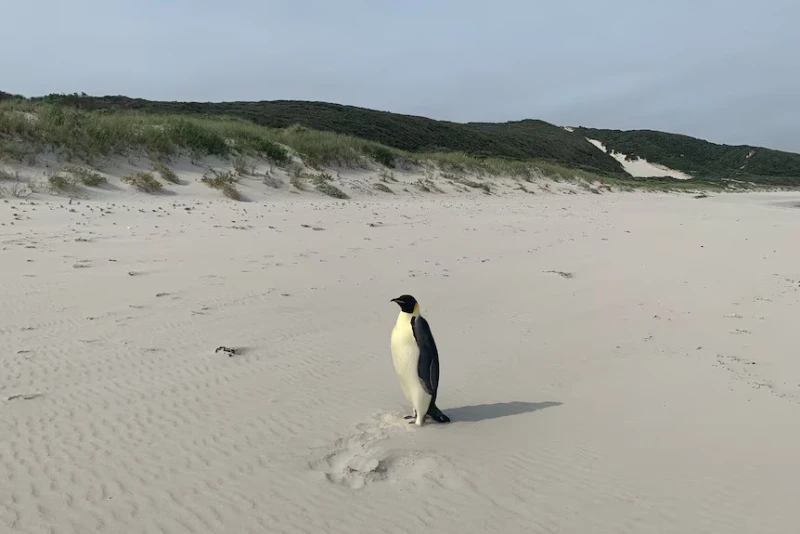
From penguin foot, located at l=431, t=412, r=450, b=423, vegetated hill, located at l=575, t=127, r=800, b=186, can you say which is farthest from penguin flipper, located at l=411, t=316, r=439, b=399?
vegetated hill, located at l=575, t=127, r=800, b=186

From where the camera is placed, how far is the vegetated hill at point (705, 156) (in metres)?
67.2

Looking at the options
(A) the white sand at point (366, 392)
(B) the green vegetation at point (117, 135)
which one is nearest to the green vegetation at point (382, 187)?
(B) the green vegetation at point (117, 135)

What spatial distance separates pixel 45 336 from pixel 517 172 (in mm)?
24779

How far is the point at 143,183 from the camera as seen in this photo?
12.1 m

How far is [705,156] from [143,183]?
84.0 meters

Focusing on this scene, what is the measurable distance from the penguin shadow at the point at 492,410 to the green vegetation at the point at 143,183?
1015 cm

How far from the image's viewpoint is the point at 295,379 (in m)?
4.16

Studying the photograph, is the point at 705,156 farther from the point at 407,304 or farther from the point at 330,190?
the point at 407,304

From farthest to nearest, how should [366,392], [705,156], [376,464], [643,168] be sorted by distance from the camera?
[705,156]
[643,168]
[366,392]
[376,464]

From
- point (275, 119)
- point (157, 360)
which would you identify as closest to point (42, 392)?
point (157, 360)

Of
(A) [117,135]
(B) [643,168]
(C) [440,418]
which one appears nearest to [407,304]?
(C) [440,418]

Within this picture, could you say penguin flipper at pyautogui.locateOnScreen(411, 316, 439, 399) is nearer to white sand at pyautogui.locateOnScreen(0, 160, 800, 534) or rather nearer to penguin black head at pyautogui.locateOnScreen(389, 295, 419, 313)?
penguin black head at pyautogui.locateOnScreen(389, 295, 419, 313)

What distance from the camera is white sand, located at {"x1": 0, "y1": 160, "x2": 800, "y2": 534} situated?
2707 millimetres

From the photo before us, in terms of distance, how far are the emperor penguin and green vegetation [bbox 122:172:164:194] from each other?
32.6 feet
